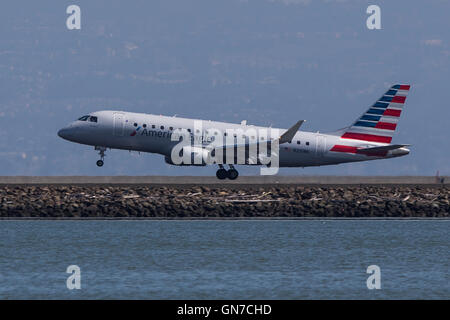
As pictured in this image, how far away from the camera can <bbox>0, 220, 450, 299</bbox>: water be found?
114 feet

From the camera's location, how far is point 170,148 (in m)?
61.0

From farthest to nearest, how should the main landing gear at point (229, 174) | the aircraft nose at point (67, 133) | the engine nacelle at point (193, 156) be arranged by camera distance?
the main landing gear at point (229, 174) < the aircraft nose at point (67, 133) < the engine nacelle at point (193, 156)

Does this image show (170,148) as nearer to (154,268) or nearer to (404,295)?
(154,268)

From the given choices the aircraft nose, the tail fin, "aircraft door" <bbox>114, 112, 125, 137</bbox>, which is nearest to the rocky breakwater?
"aircraft door" <bbox>114, 112, 125, 137</bbox>

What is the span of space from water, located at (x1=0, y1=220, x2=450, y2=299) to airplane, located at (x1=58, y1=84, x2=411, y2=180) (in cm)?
792

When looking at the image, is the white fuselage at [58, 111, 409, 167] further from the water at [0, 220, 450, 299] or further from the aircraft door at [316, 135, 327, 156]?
the water at [0, 220, 450, 299]

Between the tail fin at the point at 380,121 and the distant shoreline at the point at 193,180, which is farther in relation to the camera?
the tail fin at the point at 380,121

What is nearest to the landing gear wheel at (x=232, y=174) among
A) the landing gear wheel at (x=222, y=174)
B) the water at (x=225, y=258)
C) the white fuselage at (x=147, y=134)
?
the landing gear wheel at (x=222, y=174)

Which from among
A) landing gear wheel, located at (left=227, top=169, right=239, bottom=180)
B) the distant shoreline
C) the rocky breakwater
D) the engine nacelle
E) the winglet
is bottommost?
the rocky breakwater

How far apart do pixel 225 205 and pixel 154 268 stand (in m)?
16.6

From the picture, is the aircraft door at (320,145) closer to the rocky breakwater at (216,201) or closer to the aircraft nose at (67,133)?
the rocky breakwater at (216,201)

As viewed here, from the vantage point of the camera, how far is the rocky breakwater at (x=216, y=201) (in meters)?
55.2

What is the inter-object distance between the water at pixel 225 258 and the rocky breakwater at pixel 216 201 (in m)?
1.14
